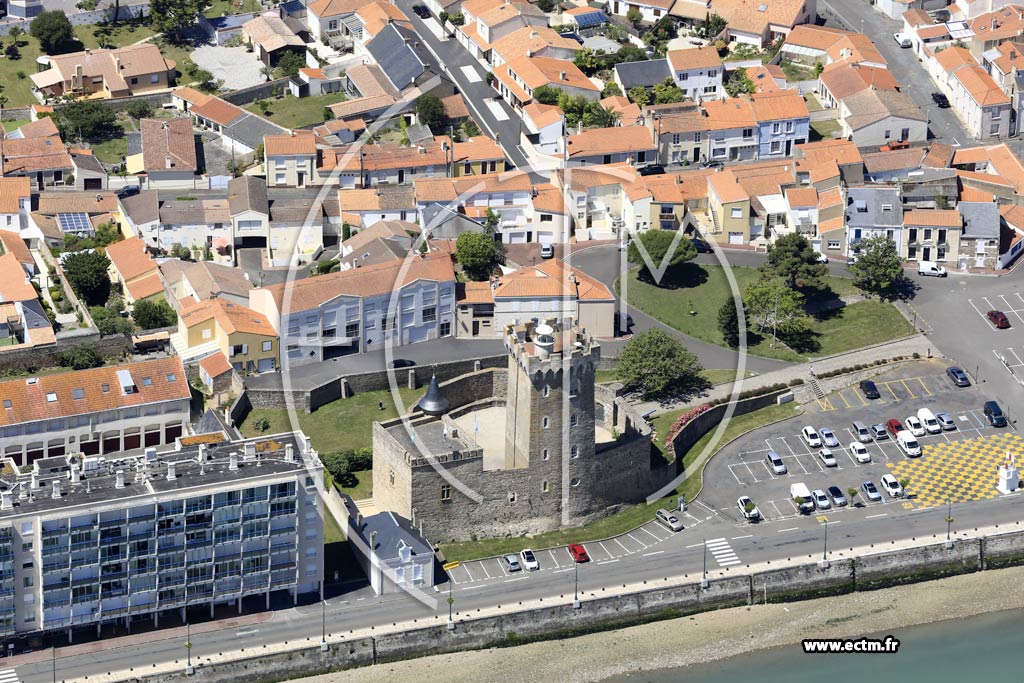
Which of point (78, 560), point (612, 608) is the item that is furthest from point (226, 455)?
point (612, 608)

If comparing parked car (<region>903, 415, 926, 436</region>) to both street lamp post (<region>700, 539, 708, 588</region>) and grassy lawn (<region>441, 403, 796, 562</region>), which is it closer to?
grassy lawn (<region>441, 403, 796, 562</region>)

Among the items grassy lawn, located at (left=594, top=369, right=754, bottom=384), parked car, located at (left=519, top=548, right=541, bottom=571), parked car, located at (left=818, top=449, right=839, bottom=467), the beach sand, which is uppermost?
grassy lawn, located at (left=594, top=369, right=754, bottom=384)

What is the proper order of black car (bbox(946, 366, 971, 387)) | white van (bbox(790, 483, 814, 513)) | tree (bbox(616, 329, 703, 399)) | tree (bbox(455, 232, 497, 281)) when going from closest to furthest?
white van (bbox(790, 483, 814, 513)) < tree (bbox(616, 329, 703, 399)) < black car (bbox(946, 366, 971, 387)) < tree (bbox(455, 232, 497, 281))

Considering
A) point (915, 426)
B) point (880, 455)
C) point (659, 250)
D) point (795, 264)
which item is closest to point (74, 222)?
point (659, 250)

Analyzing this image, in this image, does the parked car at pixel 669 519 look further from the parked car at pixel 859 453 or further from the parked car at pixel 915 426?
the parked car at pixel 915 426

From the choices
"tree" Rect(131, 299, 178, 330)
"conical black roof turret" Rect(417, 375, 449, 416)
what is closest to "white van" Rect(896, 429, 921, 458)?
"conical black roof turret" Rect(417, 375, 449, 416)

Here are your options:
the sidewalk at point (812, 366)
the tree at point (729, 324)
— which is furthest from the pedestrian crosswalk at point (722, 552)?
the tree at point (729, 324)
